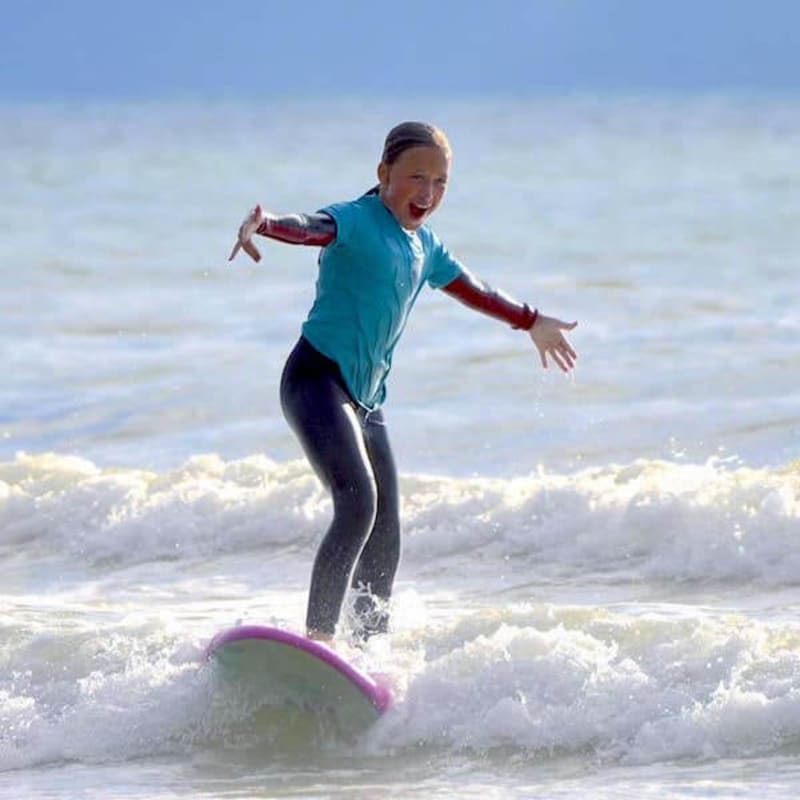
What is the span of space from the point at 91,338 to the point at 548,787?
11.8 meters

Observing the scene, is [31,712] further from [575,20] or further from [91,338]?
[575,20]

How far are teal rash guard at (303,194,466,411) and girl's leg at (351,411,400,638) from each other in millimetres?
139

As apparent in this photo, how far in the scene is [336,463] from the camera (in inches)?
285

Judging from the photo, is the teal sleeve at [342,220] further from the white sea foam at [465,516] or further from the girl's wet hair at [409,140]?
the white sea foam at [465,516]

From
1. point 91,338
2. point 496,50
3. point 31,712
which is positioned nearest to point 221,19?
point 496,50

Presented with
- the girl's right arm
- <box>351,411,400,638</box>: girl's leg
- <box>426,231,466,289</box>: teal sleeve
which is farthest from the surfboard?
<box>426,231,466,289</box>: teal sleeve

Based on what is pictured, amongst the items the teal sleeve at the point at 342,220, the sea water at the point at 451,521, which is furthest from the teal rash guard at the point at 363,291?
the sea water at the point at 451,521

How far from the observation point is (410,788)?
699 centimetres

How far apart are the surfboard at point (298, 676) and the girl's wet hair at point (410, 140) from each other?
1414 millimetres

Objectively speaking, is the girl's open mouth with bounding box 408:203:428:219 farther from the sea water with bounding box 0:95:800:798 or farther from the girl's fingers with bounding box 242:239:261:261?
the sea water with bounding box 0:95:800:798

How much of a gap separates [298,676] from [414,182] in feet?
5.08

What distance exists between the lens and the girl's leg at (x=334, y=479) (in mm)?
7238

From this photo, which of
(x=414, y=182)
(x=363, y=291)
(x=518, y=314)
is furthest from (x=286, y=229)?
(x=518, y=314)

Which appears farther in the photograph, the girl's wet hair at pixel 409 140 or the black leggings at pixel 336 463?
the girl's wet hair at pixel 409 140
